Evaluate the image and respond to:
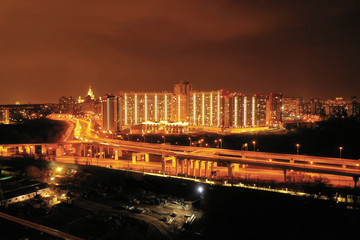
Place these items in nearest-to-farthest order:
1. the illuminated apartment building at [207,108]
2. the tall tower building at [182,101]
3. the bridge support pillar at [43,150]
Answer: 1. the bridge support pillar at [43,150]
2. the illuminated apartment building at [207,108]
3. the tall tower building at [182,101]

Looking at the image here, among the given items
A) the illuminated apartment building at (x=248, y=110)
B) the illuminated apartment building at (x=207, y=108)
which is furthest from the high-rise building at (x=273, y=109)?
the illuminated apartment building at (x=207, y=108)

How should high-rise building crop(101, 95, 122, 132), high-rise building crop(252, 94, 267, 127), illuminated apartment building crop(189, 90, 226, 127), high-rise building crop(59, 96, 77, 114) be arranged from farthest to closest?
high-rise building crop(59, 96, 77, 114) → high-rise building crop(252, 94, 267, 127) → illuminated apartment building crop(189, 90, 226, 127) → high-rise building crop(101, 95, 122, 132)

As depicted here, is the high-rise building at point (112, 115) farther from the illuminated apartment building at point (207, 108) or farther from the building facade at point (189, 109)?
the illuminated apartment building at point (207, 108)

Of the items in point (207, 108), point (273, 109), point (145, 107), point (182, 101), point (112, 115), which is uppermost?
point (182, 101)

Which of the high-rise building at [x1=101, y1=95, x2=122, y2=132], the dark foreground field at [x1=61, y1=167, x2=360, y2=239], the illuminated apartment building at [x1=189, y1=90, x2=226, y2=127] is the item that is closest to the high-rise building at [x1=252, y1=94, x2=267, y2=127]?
the illuminated apartment building at [x1=189, y1=90, x2=226, y2=127]

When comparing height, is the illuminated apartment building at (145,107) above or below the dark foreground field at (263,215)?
above

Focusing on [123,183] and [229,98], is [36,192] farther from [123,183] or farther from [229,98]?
[229,98]

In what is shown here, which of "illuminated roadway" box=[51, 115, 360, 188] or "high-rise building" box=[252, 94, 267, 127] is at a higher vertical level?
"high-rise building" box=[252, 94, 267, 127]

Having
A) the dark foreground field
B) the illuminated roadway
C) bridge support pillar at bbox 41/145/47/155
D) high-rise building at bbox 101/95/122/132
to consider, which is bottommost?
the dark foreground field

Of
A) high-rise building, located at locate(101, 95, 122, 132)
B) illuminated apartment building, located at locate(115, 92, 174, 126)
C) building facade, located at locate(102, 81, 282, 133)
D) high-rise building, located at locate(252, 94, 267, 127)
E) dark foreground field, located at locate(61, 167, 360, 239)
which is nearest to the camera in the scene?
dark foreground field, located at locate(61, 167, 360, 239)

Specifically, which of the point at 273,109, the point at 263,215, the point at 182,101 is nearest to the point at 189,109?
the point at 182,101

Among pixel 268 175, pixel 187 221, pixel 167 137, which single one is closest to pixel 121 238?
pixel 187 221

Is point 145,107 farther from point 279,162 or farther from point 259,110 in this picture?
point 279,162

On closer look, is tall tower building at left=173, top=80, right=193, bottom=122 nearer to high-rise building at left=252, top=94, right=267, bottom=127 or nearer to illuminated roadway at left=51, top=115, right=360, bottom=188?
high-rise building at left=252, top=94, right=267, bottom=127
